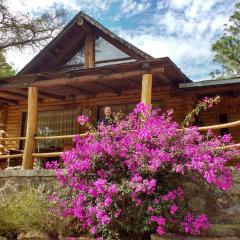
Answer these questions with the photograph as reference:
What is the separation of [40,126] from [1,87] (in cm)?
326

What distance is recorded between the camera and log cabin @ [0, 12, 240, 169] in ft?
36.2

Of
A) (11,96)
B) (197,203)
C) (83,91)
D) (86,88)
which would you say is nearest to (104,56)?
(86,88)

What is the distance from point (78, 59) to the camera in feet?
43.5

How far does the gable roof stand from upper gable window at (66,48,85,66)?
0.25 metres

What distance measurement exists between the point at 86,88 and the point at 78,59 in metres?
1.00

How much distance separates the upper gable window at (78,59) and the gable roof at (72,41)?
252 mm

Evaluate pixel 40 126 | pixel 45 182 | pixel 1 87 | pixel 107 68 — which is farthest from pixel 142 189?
pixel 40 126

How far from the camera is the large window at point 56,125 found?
14.8 m

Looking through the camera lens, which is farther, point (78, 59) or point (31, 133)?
point (78, 59)

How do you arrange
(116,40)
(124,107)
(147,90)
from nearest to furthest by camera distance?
1. (147,90)
2. (116,40)
3. (124,107)

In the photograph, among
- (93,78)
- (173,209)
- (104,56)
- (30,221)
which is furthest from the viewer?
(104,56)

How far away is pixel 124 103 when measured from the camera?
14.0 metres

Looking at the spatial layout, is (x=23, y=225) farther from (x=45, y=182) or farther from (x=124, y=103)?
(x=124, y=103)

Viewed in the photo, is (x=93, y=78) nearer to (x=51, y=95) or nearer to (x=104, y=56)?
(x=104, y=56)
